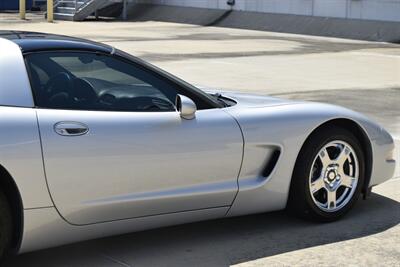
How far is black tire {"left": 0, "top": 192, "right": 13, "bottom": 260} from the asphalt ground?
42cm

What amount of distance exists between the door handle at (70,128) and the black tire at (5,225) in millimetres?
448

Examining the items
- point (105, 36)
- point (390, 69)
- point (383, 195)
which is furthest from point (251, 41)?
point (383, 195)

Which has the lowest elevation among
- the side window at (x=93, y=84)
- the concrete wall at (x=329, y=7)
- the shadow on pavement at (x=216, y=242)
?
the shadow on pavement at (x=216, y=242)

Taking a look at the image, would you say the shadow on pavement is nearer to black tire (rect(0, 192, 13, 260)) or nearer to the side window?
black tire (rect(0, 192, 13, 260))

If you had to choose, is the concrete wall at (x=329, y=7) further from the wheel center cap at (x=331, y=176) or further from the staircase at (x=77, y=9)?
the wheel center cap at (x=331, y=176)

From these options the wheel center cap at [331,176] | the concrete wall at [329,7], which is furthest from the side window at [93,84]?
the concrete wall at [329,7]

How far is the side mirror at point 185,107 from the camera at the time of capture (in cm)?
434

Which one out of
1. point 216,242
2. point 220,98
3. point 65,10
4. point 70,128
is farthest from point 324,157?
point 65,10

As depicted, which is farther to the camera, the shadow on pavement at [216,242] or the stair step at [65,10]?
the stair step at [65,10]

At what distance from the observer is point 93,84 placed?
459 cm

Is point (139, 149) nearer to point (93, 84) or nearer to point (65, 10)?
point (93, 84)

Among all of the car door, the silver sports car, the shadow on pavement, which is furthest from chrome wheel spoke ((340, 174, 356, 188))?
the car door

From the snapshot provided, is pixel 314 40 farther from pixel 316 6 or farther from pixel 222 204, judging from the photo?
pixel 222 204

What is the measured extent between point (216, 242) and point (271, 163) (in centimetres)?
62
